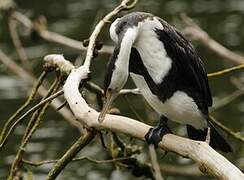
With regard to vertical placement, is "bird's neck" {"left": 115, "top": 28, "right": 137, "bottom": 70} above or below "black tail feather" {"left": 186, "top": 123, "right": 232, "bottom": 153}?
above


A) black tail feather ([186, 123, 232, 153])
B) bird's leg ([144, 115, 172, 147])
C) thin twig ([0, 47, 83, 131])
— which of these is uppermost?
bird's leg ([144, 115, 172, 147])

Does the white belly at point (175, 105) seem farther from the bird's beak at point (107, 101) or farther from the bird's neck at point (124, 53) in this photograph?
the bird's neck at point (124, 53)

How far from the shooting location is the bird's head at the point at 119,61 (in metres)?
4.05

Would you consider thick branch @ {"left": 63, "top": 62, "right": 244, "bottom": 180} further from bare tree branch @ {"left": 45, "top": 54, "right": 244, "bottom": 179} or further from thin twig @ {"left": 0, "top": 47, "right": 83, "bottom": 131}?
thin twig @ {"left": 0, "top": 47, "right": 83, "bottom": 131}

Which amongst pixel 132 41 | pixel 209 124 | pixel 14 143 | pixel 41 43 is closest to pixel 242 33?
pixel 41 43

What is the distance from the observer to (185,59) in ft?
14.7

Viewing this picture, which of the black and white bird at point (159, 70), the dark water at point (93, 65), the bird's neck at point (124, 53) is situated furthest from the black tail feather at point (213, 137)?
the dark water at point (93, 65)

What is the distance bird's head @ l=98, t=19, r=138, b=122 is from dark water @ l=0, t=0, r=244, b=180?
2.95m

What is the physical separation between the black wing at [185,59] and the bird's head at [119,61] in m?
0.20

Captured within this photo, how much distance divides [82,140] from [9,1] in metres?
4.24

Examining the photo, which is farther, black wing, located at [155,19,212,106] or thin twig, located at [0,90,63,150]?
thin twig, located at [0,90,63,150]

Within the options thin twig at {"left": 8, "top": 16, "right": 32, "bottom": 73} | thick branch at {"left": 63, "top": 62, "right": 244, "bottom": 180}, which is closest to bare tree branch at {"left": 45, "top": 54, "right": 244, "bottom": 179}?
thick branch at {"left": 63, "top": 62, "right": 244, "bottom": 180}

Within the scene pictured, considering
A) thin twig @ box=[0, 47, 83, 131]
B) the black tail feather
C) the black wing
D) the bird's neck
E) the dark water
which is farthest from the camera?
the dark water

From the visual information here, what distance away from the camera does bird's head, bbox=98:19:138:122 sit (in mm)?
4047
